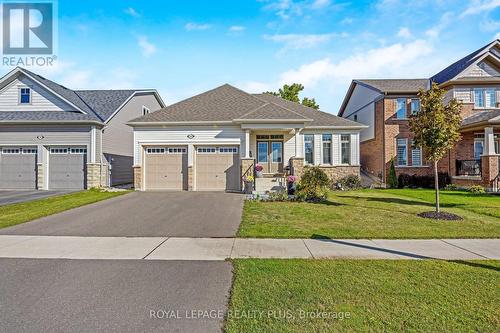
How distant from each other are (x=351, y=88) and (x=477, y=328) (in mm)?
25169

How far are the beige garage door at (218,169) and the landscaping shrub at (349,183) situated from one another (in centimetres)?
670

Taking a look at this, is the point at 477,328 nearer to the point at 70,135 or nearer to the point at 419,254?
the point at 419,254

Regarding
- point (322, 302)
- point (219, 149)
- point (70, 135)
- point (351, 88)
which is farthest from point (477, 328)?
point (351, 88)

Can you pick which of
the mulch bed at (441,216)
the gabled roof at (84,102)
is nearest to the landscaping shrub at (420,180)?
the mulch bed at (441,216)

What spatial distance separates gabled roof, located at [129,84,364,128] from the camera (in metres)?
16.3

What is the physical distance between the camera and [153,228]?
8.17 metres

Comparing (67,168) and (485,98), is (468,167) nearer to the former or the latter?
(485,98)

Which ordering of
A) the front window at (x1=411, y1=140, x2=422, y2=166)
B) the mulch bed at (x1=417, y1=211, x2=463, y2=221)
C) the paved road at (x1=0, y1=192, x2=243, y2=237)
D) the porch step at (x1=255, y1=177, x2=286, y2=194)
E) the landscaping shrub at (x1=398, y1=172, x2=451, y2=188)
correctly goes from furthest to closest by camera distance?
the front window at (x1=411, y1=140, x2=422, y2=166) < the landscaping shrub at (x1=398, y1=172, x2=451, y2=188) < the porch step at (x1=255, y1=177, x2=286, y2=194) < the mulch bed at (x1=417, y1=211, x2=463, y2=221) < the paved road at (x1=0, y1=192, x2=243, y2=237)

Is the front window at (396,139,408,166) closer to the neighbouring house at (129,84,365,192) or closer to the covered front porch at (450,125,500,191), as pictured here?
the covered front porch at (450,125,500,191)

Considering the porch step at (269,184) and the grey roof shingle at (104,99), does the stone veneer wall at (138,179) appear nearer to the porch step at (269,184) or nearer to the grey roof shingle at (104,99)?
the grey roof shingle at (104,99)

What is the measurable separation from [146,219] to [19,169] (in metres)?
13.6

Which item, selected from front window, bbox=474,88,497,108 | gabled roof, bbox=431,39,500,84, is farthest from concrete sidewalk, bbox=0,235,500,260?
gabled roof, bbox=431,39,500,84

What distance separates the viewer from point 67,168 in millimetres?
17500

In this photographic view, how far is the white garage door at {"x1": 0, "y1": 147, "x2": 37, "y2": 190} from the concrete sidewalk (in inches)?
499
